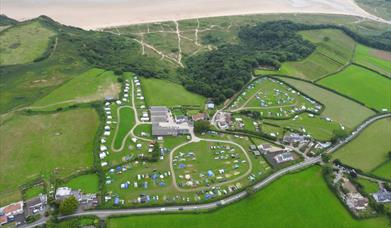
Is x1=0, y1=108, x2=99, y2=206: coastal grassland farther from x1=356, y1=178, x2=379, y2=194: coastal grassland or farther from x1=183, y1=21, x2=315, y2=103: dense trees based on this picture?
x1=356, y1=178, x2=379, y2=194: coastal grassland

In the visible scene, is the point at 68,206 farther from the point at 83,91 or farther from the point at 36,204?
the point at 83,91

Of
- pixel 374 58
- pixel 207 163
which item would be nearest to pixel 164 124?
pixel 207 163

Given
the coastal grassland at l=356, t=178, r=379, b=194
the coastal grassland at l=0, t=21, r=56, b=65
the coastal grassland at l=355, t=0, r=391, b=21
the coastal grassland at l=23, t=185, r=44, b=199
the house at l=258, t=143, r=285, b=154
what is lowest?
the coastal grassland at l=356, t=178, r=379, b=194

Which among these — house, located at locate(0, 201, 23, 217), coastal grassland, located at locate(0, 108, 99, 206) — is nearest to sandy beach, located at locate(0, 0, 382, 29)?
coastal grassland, located at locate(0, 108, 99, 206)

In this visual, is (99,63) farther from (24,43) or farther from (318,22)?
(318,22)

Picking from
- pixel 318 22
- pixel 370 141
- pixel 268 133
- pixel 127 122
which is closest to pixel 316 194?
pixel 268 133

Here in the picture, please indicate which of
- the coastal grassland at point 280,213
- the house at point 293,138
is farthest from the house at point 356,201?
the house at point 293,138
